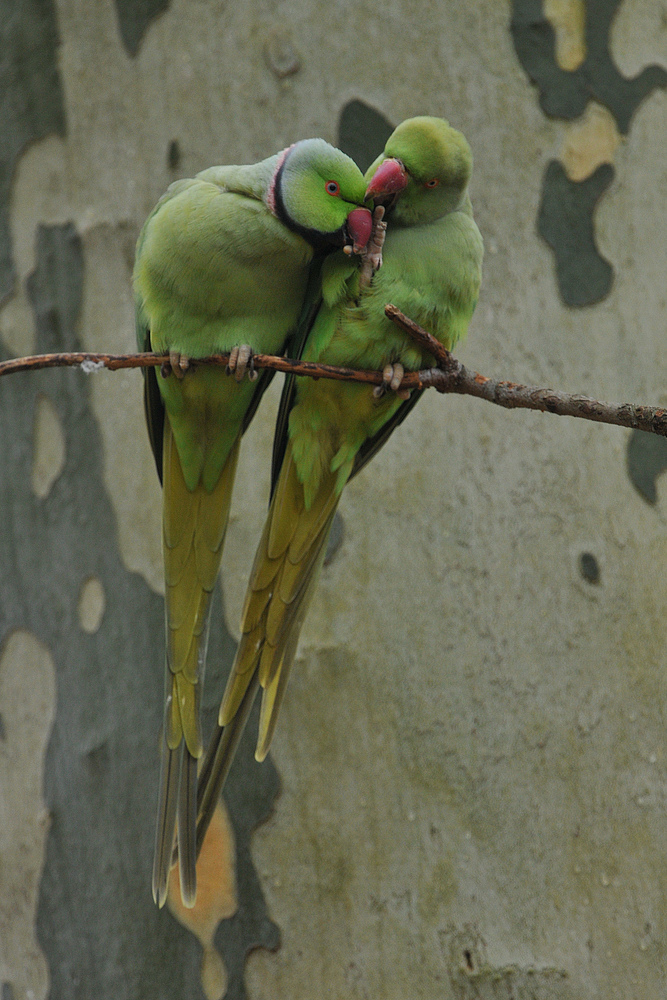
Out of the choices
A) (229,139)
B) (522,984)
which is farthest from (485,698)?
(229,139)

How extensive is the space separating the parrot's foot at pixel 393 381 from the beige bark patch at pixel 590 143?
0.61 metres

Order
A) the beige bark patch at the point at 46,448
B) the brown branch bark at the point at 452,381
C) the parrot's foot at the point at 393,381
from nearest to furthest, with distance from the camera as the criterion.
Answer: the brown branch bark at the point at 452,381 < the parrot's foot at the point at 393,381 < the beige bark patch at the point at 46,448

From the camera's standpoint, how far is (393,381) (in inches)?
50.6

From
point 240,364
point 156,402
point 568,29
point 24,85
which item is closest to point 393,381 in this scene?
point 240,364

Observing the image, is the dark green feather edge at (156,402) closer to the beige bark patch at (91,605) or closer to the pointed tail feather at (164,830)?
the beige bark patch at (91,605)

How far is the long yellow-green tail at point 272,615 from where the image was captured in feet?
4.48

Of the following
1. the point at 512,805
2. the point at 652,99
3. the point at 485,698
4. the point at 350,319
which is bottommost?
the point at 512,805

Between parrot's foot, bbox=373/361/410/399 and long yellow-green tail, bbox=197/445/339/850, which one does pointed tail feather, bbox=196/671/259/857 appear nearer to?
long yellow-green tail, bbox=197/445/339/850

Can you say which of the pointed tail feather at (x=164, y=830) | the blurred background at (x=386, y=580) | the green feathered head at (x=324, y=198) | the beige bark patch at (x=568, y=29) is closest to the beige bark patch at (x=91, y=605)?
the blurred background at (x=386, y=580)

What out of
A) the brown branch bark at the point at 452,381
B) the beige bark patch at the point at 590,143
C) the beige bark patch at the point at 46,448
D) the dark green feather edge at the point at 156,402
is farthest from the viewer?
the beige bark patch at the point at 46,448

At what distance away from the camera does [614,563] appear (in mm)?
1541

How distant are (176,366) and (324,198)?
0.35 m

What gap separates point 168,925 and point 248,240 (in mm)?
1196

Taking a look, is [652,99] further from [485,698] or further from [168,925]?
[168,925]
